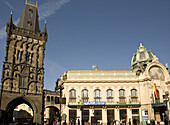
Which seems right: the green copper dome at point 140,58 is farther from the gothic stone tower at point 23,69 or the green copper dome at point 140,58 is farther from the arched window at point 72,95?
the gothic stone tower at point 23,69

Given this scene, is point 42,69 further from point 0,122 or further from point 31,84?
point 0,122

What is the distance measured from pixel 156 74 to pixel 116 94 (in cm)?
1389

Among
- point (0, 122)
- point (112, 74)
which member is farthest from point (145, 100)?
point (0, 122)

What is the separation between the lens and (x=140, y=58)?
61188 mm

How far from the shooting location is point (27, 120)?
43.0 meters

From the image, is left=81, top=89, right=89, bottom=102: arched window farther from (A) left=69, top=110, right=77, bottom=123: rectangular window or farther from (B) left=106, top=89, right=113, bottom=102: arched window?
(B) left=106, top=89, right=113, bottom=102: arched window

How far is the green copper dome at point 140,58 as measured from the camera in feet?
196

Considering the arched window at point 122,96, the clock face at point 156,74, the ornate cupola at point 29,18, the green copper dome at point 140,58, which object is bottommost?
the arched window at point 122,96

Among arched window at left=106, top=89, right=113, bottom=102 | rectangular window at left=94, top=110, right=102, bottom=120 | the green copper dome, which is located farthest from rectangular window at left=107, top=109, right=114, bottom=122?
the green copper dome

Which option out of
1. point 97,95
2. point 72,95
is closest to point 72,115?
point 72,95

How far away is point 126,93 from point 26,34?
114 feet

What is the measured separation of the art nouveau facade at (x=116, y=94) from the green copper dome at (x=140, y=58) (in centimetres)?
524

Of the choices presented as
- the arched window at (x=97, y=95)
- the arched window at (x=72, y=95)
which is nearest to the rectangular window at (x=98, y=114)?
the arched window at (x=97, y=95)

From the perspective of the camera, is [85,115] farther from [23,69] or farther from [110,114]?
[23,69]
